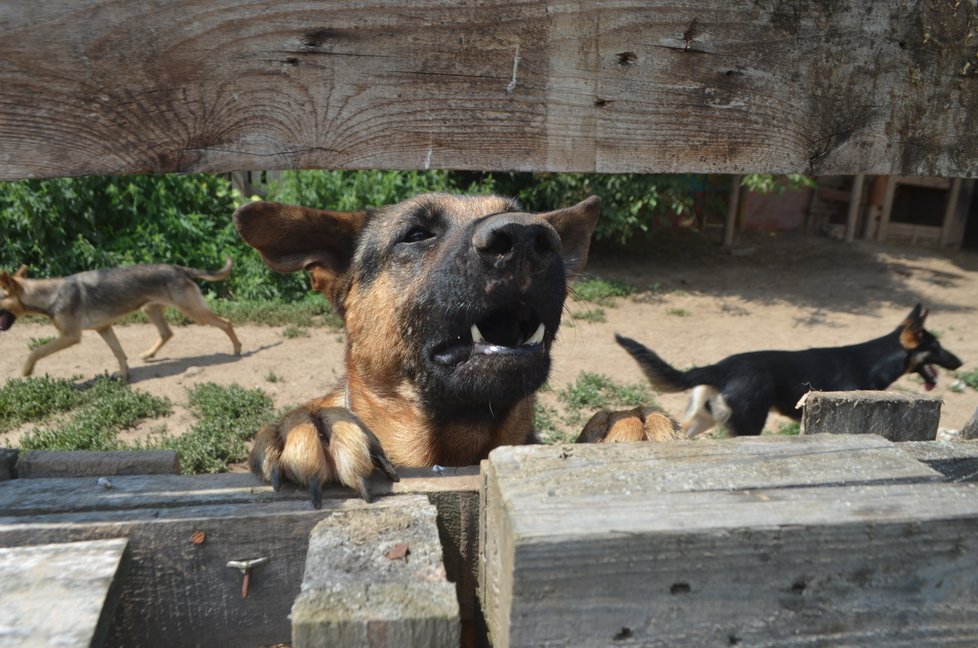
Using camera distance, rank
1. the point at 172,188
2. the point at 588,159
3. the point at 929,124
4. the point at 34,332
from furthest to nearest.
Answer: the point at 172,188 < the point at 34,332 < the point at 929,124 < the point at 588,159

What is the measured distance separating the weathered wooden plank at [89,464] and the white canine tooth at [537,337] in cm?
112

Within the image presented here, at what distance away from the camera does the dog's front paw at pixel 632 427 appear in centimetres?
240

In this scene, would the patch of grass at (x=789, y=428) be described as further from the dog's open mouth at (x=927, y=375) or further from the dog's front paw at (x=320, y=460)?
the dog's front paw at (x=320, y=460)

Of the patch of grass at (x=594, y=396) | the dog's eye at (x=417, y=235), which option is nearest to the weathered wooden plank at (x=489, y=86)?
the dog's eye at (x=417, y=235)

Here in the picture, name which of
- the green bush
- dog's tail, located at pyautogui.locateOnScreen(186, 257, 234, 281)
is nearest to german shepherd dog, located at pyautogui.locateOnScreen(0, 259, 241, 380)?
dog's tail, located at pyautogui.locateOnScreen(186, 257, 234, 281)

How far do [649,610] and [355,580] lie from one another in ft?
1.53

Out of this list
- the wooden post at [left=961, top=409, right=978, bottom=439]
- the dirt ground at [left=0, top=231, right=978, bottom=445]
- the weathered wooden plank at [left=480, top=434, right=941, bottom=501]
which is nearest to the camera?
the weathered wooden plank at [left=480, top=434, right=941, bottom=501]

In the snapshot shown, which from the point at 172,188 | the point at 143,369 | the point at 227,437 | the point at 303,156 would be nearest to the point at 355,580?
the point at 303,156

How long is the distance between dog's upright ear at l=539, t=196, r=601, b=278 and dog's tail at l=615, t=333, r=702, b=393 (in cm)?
324

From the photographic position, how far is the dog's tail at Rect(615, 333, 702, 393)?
6.37 metres

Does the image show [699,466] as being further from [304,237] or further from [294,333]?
[294,333]

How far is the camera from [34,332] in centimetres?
1034

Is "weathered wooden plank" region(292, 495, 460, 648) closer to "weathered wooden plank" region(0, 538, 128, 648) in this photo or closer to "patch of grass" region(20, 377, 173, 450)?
"weathered wooden plank" region(0, 538, 128, 648)

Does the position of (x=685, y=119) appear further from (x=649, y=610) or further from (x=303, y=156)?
(x=649, y=610)
